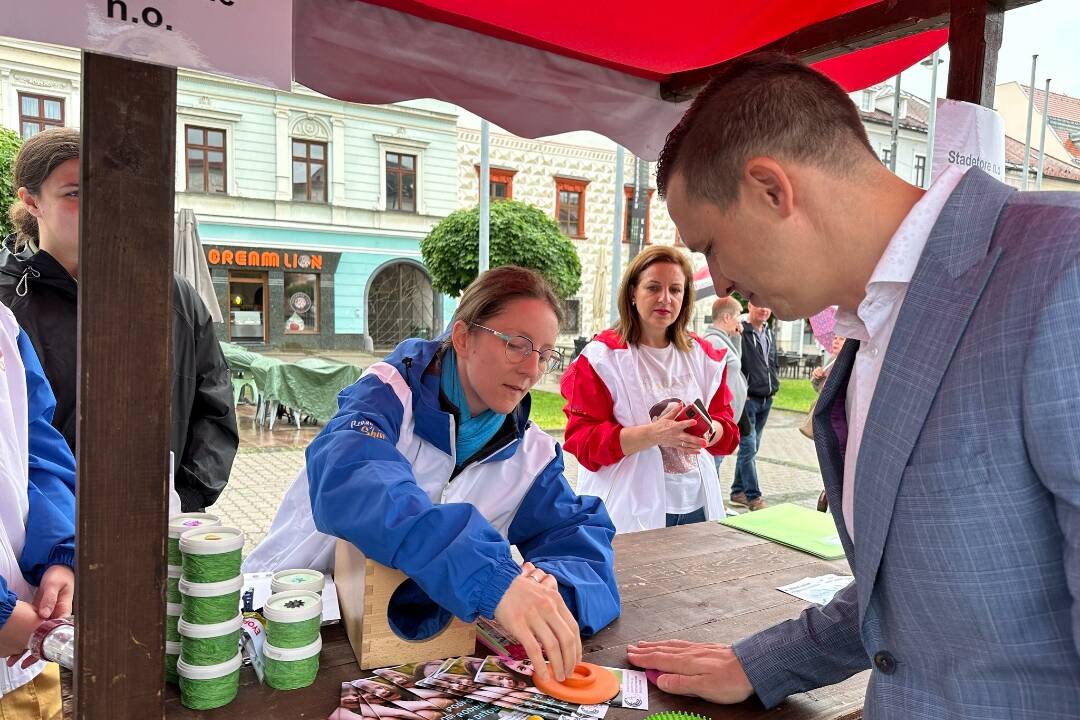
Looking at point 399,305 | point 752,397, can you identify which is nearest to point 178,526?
point 752,397

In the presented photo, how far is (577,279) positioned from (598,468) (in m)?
12.2

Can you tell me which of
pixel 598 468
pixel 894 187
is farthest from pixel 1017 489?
pixel 598 468

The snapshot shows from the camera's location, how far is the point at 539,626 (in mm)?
1199

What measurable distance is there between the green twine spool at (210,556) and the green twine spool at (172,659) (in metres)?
0.16

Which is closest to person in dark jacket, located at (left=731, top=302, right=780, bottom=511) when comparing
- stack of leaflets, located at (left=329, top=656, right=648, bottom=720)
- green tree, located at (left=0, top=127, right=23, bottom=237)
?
stack of leaflets, located at (left=329, top=656, right=648, bottom=720)

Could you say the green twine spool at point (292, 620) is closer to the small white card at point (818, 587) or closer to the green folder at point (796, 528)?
the small white card at point (818, 587)

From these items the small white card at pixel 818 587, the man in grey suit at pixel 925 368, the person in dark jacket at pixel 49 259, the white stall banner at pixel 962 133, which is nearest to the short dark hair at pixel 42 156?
the person in dark jacket at pixel 49 259

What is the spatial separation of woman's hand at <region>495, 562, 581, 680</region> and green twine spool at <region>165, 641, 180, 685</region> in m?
0.54

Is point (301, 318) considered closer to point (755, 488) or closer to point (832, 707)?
point (755, 488)

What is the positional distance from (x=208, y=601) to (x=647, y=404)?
2.23 m

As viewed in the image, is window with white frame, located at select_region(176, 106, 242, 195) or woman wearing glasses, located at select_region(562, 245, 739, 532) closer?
woman wearing glasses, located at select_region(562, 245, 739, 532)

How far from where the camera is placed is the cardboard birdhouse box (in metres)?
1.30

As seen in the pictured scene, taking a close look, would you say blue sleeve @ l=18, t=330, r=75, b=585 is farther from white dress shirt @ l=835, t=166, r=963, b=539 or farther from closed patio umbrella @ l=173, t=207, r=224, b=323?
closed patio umbrella @ l=173, t=207, r=224, b=323

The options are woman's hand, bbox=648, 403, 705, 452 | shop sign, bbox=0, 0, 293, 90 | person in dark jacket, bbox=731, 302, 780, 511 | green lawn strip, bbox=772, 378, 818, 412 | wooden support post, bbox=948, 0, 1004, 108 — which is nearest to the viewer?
shop sign, bbox=0, 0, 293, 90
